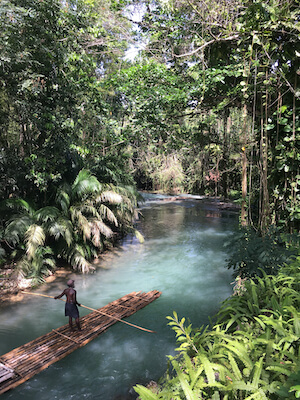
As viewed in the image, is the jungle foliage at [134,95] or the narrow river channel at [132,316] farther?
the jungle foliage at [134,95]

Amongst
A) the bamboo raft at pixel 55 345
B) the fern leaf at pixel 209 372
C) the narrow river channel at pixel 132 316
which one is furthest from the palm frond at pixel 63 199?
the fern leaf at pixel 209 372

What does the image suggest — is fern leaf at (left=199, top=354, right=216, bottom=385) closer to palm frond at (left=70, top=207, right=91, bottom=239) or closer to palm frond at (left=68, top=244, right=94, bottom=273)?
palm frond at (left=68, top=244, right=94, bottom=273)

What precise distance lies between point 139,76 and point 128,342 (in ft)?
23.9

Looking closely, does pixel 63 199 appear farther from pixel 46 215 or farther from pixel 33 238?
pixel 33 238

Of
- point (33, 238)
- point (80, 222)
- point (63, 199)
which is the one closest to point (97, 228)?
point (80, 222)

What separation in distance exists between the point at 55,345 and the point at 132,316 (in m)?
1.63

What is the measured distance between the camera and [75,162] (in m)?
9.14

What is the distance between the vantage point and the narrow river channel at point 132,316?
12.5ft

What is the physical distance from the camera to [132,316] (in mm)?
5520

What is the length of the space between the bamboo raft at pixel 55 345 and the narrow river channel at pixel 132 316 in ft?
0.40

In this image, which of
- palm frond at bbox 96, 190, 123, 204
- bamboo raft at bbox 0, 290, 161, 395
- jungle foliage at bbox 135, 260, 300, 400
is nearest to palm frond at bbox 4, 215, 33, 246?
palm frond at bbox 96, 190, 123, 204

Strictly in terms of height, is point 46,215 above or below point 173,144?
below

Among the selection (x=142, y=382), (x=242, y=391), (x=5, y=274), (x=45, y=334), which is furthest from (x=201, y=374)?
(x=5, y=274)

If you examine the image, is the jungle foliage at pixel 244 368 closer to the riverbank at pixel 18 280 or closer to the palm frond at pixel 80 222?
the riverbank at pixel 18 280
